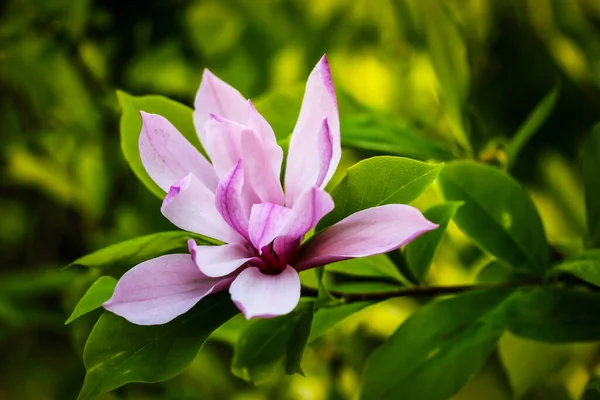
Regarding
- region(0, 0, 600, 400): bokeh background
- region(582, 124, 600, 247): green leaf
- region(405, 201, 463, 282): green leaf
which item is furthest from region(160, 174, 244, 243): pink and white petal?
region(0, 0, 600, 400): bokeh background

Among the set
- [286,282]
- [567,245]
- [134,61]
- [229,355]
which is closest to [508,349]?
[567,245]

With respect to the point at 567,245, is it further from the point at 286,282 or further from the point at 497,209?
the point at 286,282

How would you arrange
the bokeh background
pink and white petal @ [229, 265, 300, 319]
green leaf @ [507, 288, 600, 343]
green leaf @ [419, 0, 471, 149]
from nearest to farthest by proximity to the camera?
pink and white petal @ [229, 265, 300, 319], green leaf @ [507, 288, 600, 343], green leaf @ [419, 0, 471, 149], the bokeh background

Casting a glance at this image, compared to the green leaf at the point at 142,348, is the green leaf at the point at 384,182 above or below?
above

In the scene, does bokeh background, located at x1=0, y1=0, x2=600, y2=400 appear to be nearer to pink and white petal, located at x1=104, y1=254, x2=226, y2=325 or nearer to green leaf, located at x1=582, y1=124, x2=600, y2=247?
green leaf, located at x1=582, y1=124, x2=600, y2=247

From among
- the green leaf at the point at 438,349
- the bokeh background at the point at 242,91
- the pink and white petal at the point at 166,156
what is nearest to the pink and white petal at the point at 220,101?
the pink and white petal at the point at 166,156

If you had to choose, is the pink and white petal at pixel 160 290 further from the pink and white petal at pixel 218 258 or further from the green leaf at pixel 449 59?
the green leaf at pixel 449 59
